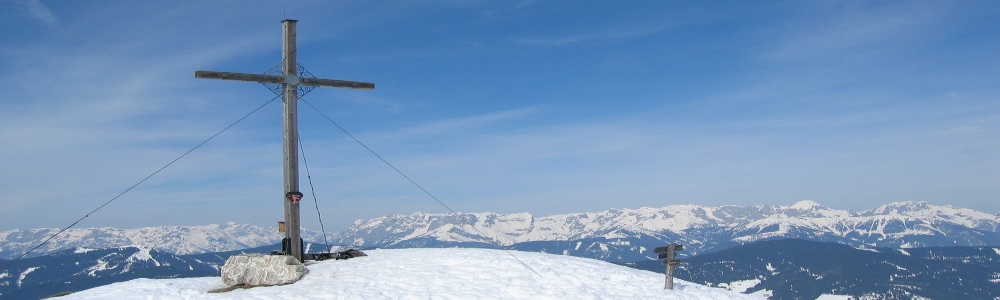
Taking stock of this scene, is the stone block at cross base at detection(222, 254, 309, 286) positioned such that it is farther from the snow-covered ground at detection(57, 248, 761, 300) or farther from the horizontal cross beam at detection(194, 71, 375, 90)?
the horizontal cross beam at detection(194, 71, 375, 90)

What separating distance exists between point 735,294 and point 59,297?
21.7 m

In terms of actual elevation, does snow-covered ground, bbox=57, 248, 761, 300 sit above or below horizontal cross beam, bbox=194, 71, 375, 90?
below

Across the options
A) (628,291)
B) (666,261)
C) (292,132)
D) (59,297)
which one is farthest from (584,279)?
(59,297)

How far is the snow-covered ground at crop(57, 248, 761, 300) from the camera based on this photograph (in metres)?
18.2

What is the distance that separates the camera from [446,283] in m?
19.4

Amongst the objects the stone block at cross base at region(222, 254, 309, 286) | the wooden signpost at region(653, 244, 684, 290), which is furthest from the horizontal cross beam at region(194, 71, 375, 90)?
the wooden signpost at region(653, 244, 684, 290)

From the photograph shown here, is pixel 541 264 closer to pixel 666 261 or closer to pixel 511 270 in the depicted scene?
pixel 511 270

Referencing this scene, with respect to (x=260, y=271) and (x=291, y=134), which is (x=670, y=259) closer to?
(x=260, y=271)

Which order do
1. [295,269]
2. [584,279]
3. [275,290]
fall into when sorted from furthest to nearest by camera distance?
[584,279]
[295,269]
[275,290]

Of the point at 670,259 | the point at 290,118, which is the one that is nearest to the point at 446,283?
the point at 670,259

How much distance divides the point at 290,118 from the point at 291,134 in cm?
60

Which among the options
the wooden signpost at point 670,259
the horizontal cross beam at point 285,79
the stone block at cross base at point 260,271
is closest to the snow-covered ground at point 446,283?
the wooden signpost at point 670,259

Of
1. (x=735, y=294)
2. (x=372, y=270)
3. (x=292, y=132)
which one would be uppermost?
(x=292, y=132)

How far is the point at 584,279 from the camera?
21.3m
